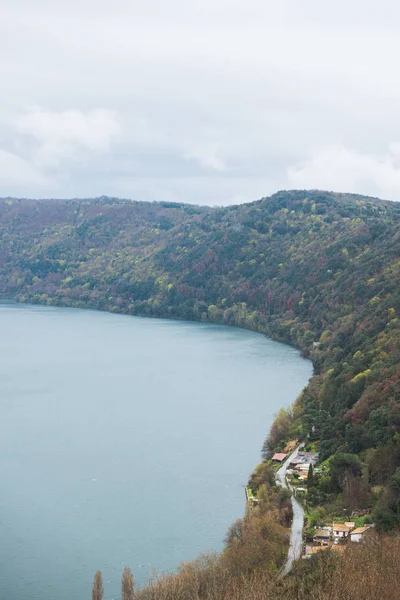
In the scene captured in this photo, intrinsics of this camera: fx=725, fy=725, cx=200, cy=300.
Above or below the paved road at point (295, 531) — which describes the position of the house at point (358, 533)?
above

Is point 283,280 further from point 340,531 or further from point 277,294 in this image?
point 340,531

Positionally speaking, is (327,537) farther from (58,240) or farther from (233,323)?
(58,240)

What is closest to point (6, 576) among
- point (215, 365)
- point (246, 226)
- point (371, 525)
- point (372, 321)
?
point (371, 525)

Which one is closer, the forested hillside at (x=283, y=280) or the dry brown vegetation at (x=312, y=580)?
the dry brown vegetation at (x=312, y=580)

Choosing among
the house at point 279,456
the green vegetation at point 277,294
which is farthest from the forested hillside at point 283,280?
the house at point 279,456

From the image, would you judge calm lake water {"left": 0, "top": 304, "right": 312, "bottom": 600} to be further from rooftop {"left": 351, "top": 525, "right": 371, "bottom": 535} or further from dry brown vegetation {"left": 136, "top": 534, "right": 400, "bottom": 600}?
rooftop {"left": 351, "top": 525, "right": 371, "bottom": 535}

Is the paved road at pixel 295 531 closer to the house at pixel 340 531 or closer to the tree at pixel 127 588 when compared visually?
the house at pixel 340 531

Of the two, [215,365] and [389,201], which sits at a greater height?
[389,201]
